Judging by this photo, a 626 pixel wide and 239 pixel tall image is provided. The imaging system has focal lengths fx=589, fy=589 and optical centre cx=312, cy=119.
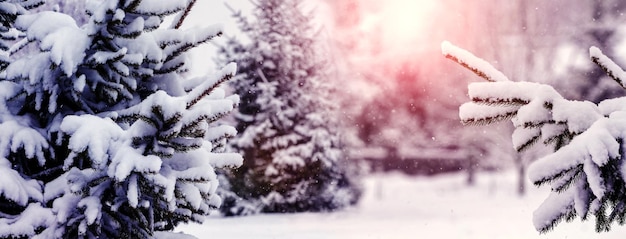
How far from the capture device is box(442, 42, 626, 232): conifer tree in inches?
62.4

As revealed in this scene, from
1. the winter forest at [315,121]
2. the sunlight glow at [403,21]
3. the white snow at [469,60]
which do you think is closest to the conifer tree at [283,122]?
the winter forest at [315,121]

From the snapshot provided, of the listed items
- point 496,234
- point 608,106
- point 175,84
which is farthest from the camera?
point 496,234

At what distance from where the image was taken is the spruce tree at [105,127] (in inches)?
92.4

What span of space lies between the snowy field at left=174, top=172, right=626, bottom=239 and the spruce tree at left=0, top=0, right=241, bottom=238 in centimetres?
Result: 1060

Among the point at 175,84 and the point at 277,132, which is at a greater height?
the point at 175,84

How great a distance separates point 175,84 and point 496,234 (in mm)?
12581

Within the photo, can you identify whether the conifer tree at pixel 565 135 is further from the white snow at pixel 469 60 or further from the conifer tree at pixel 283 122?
the conifer tree at pixel 283 122

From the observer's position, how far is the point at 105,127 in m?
2.54

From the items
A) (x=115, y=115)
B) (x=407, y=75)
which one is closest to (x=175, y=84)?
(x=115, y=115)

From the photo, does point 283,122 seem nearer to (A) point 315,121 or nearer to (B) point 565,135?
(A) point 315,121

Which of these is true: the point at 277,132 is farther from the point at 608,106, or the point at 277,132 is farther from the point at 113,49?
the point at 608,106

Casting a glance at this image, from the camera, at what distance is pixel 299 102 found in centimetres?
1722

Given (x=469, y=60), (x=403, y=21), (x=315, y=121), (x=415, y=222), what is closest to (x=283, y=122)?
(x=315, y=121)

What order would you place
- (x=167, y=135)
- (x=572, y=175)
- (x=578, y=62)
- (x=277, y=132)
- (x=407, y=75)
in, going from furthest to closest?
(x=407, y=75)
(x=578, y=62)
(x=277, y=132)
(x=167, y=135)
(x=572, y=175)
